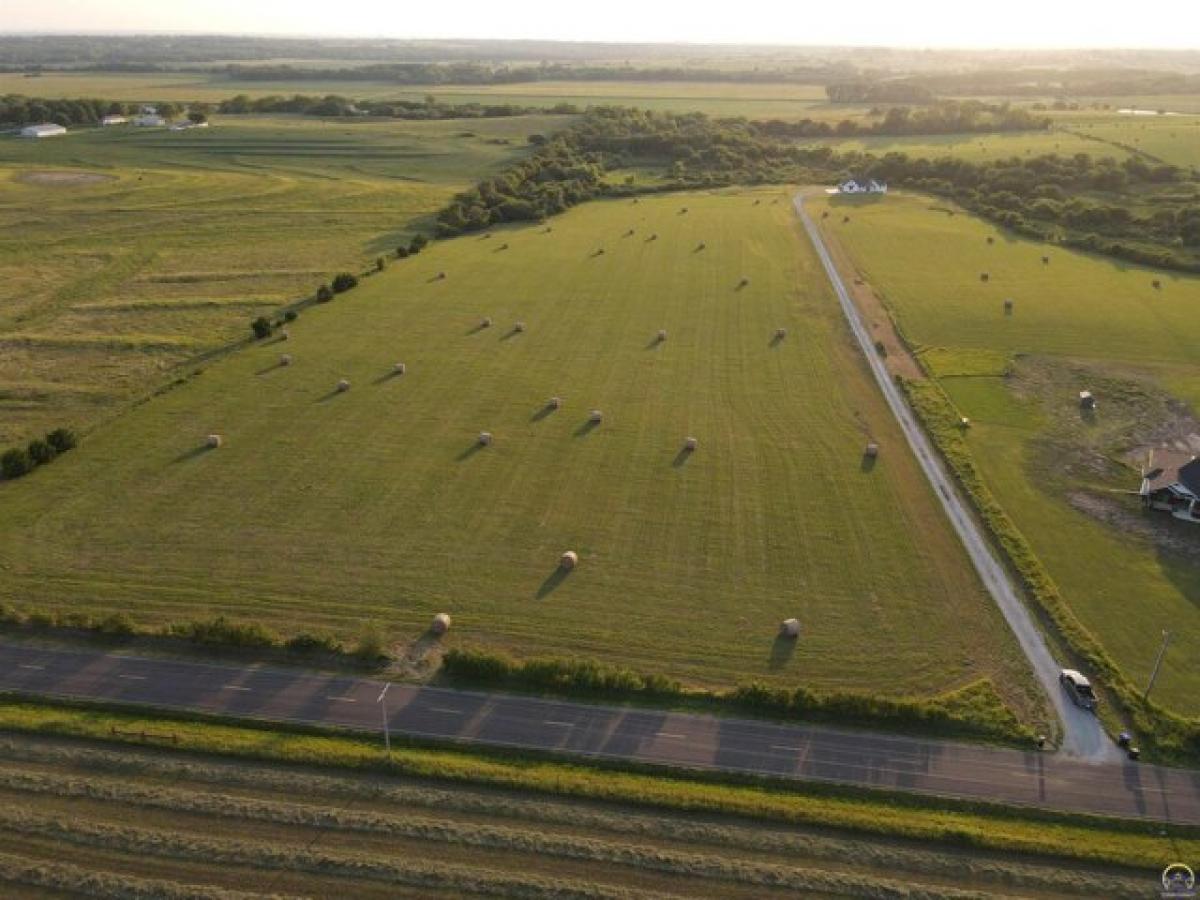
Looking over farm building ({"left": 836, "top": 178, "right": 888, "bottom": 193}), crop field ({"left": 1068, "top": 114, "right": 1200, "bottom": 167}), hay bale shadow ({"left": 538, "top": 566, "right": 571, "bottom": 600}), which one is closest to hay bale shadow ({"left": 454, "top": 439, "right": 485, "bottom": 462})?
hay bale shadow ({"left": 538, "top": 566, "right": 571, "bottom": 600})

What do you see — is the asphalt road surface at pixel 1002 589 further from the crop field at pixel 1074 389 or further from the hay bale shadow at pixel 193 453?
the hay bale shadow at pixel 193 453

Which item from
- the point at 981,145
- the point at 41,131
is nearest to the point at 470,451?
the point at 981,145

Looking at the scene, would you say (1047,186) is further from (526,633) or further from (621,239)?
(526,633)

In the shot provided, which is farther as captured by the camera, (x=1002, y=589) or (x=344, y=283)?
(x=344, y=283)

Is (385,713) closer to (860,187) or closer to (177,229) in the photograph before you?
(177,229)

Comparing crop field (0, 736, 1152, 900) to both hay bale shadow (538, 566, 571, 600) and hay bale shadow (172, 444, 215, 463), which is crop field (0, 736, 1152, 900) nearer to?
hay bale shadow (538, 566, 571, 600)
